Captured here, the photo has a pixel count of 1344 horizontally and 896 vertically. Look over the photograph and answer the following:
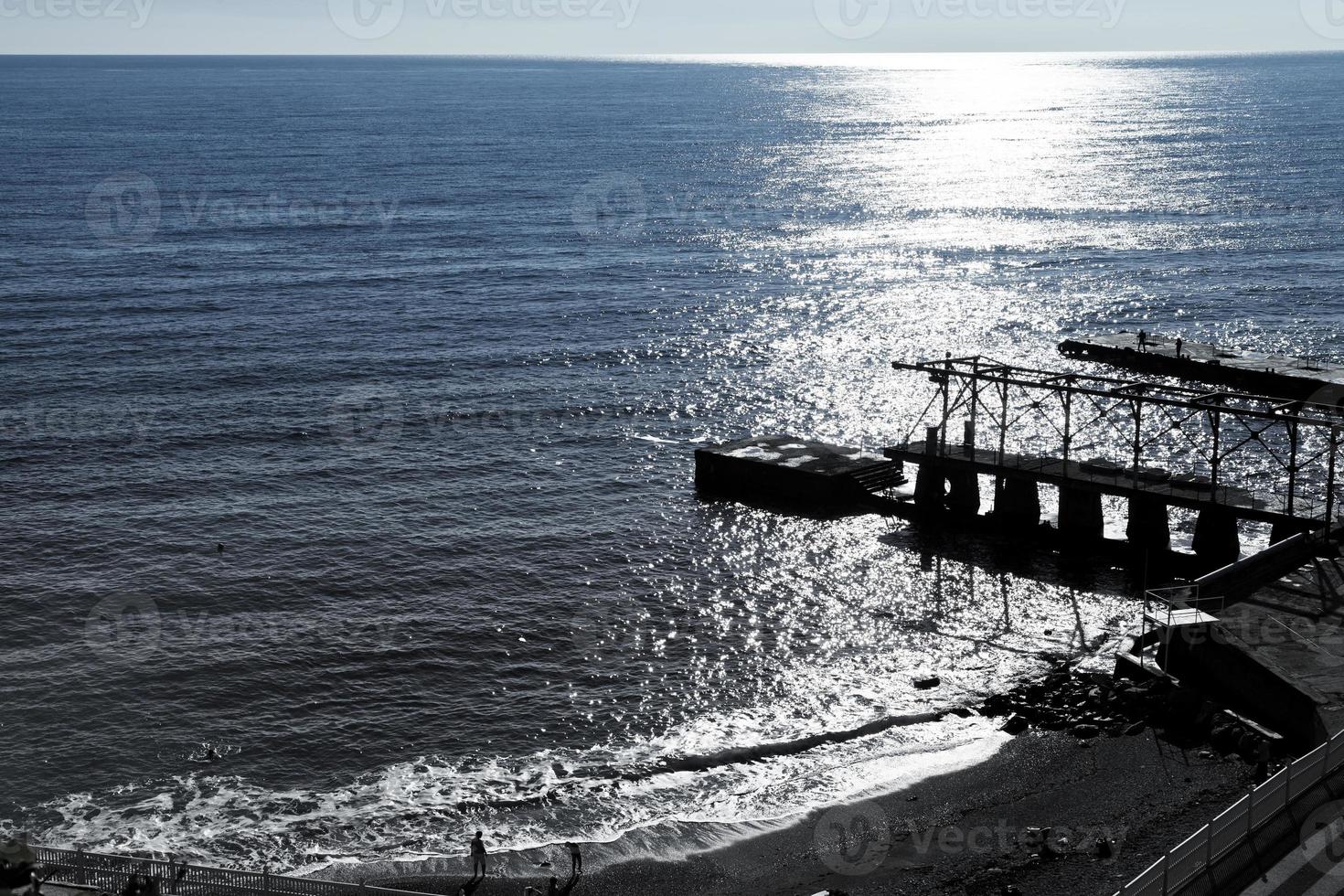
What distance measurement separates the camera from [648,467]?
73.4 meters

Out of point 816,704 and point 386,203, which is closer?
point 816,704

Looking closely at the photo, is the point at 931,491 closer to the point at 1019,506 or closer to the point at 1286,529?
the point at 1019,506

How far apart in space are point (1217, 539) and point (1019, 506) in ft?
28.7

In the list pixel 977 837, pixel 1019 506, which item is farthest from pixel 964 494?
pixel 977 837

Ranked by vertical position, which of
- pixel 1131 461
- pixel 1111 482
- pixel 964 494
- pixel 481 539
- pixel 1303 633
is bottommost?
pixel 481 539

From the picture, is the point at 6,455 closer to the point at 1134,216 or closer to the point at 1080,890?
the point at 1080,890

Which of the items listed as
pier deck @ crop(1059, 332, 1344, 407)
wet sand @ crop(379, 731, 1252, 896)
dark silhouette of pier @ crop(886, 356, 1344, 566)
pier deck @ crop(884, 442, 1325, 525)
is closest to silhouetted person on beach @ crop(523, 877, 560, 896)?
wet sand @ crop(379, 731, 1252, 896)

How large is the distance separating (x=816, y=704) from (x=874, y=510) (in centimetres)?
2125

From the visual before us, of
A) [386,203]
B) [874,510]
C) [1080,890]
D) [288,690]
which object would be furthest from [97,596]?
[386,203]

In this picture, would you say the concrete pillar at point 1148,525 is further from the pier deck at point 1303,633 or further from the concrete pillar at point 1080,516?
the pier deck at point 1303,633

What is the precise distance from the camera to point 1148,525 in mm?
59688

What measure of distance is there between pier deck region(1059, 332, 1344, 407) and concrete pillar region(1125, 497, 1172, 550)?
86.3 ft

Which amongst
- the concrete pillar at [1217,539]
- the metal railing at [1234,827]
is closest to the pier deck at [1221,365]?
the concrete pillar at [1217,539]

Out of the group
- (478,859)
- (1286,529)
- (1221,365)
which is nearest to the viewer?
(478,859)
